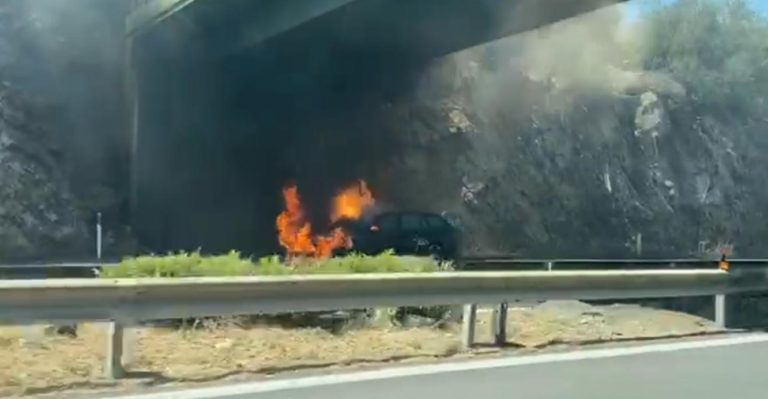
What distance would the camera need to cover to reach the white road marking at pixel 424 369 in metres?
7.68

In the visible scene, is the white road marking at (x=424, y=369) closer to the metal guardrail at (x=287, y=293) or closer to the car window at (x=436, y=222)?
the metal guardrail at (x=287, y=293)

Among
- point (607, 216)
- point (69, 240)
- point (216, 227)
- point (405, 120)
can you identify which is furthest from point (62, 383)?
point (607, 216)

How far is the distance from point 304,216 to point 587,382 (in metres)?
26.5

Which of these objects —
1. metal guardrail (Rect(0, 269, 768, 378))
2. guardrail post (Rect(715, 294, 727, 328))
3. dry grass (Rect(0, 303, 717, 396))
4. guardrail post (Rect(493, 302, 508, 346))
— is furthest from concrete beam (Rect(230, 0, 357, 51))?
guardrail post (Rect(493, 302, 508, 346))

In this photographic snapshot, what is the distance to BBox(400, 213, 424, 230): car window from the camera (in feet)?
89.4

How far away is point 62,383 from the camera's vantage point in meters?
7.95

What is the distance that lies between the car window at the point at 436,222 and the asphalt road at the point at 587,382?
56.5ft

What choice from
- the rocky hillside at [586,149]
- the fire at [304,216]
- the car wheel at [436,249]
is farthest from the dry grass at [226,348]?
the rocky hillside at [586,149]

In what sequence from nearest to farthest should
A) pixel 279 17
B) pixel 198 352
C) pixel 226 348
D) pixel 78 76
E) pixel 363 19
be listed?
pixel 198 352
pixel 226 348
pixel 279 17
pixel 363 19
pixel 78 76

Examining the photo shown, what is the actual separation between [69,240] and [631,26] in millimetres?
35946

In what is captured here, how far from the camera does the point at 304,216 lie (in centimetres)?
3494

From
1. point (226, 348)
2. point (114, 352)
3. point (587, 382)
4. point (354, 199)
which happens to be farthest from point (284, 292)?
point (354, 199)

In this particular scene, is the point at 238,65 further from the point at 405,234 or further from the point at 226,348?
the point at 226,348

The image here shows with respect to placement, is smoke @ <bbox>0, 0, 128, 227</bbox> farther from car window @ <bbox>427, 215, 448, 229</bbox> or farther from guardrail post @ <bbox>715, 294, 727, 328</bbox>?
guardrail post @ <bbox>715, 294, 727, 328</bbox>
